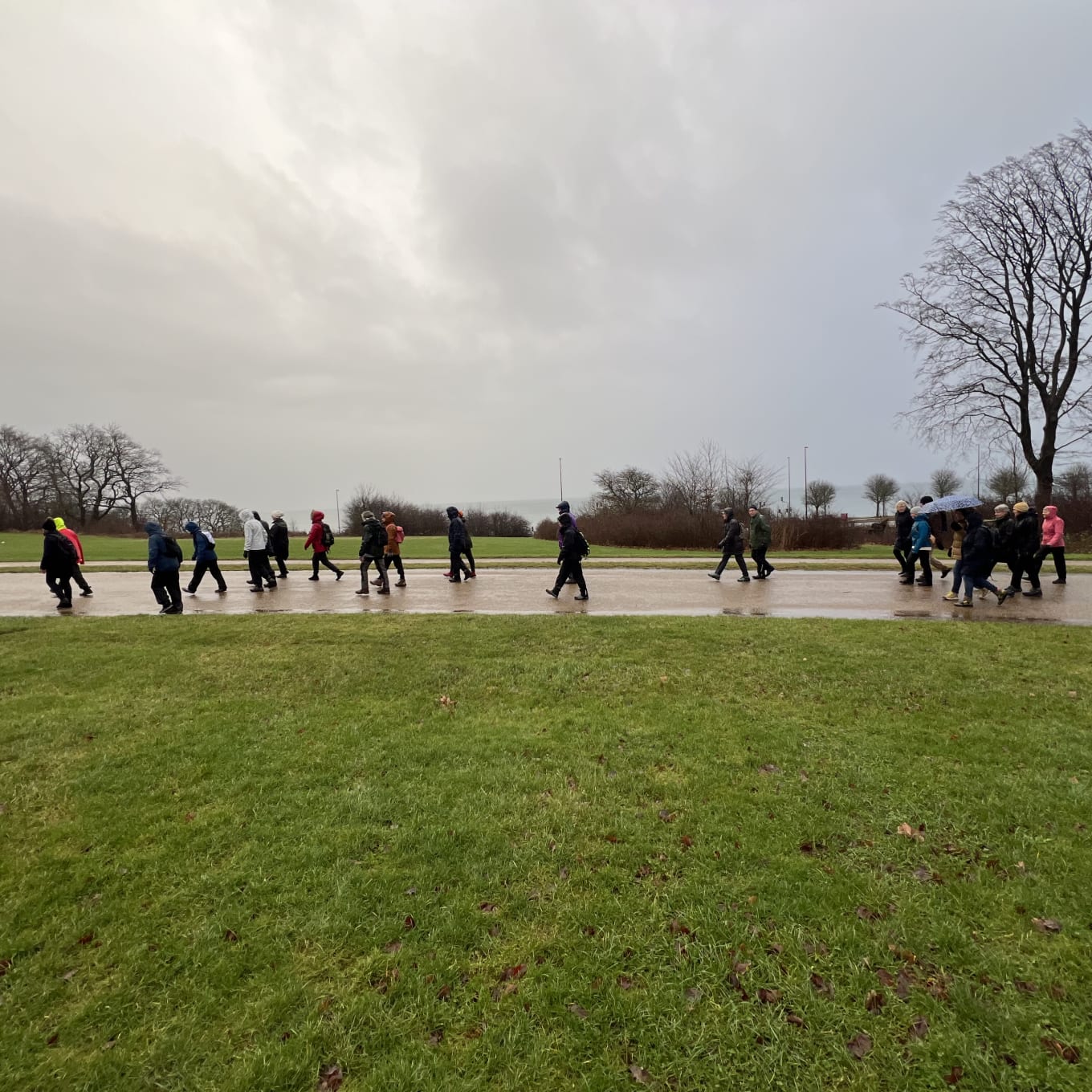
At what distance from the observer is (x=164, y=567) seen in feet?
33.4

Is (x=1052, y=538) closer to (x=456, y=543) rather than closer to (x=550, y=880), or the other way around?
(x=456, y=543)

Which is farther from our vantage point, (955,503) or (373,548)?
(373,548)

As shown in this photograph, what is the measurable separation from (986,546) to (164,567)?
14.7 meters

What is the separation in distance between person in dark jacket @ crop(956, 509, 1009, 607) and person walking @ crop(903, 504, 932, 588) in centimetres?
199

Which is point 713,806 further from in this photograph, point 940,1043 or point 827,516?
point 827,516

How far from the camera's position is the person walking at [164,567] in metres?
10.1

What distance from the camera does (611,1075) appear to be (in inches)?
88.0

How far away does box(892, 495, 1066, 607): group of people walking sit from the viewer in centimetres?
1001

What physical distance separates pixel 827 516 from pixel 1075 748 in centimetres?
2705

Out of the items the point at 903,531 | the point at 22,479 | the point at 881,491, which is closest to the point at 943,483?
the point at 881,491

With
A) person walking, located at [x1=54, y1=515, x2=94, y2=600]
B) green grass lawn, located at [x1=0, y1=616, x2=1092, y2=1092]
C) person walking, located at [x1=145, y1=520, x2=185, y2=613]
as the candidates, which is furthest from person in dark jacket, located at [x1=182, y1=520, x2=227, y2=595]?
green grass lawn, located at [x1=0, y1=616, x2=1092, y2=1092]

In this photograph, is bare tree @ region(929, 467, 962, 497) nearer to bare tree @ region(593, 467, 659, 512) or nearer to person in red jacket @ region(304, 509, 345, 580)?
bare tree @ region(593, 467, 659, 512)

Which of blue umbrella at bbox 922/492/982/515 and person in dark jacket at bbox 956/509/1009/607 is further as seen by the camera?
blue umbrella at bbox 922/492/982/515

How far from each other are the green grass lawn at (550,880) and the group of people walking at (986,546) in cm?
416
